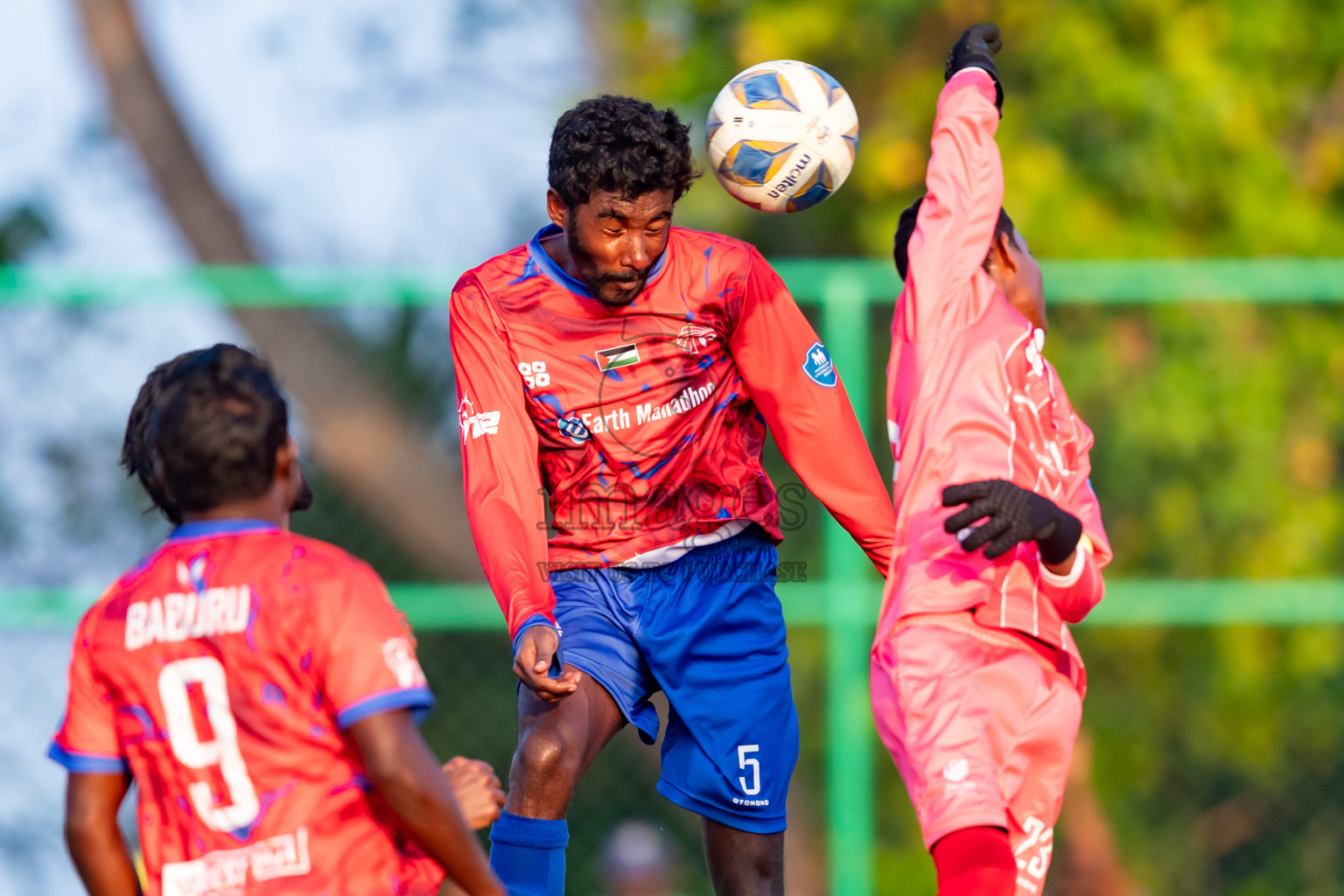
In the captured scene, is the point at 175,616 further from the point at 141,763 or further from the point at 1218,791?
the point at 1218,791

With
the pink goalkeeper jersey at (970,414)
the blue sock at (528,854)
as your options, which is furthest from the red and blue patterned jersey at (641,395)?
the blue sock at (528,854)

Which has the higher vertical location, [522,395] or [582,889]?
[522,395]

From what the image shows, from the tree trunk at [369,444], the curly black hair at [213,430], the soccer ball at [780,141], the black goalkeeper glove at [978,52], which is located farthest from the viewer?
the tree trunk at [369,444]

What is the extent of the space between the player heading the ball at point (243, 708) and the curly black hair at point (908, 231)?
5.23 feet

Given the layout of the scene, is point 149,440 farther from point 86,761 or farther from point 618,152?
point 618,152

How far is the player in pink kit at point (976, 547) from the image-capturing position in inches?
114

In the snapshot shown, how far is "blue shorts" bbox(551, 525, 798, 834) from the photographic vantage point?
348cm

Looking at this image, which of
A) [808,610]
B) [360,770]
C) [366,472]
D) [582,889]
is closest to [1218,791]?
[808,610]

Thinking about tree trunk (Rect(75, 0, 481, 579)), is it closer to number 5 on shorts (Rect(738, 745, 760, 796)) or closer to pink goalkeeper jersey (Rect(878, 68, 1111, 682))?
number 5 on shorts (Rect(738, 745, 760, 796))

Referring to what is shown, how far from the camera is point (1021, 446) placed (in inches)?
123

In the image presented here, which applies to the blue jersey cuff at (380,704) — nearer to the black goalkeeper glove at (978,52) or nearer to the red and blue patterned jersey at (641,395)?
the red and blue patterned jersey at (641,395)

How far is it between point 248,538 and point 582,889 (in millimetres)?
3960

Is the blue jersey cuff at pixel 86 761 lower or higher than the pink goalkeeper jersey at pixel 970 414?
lower

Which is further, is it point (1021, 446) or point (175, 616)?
point (1021, 446)
